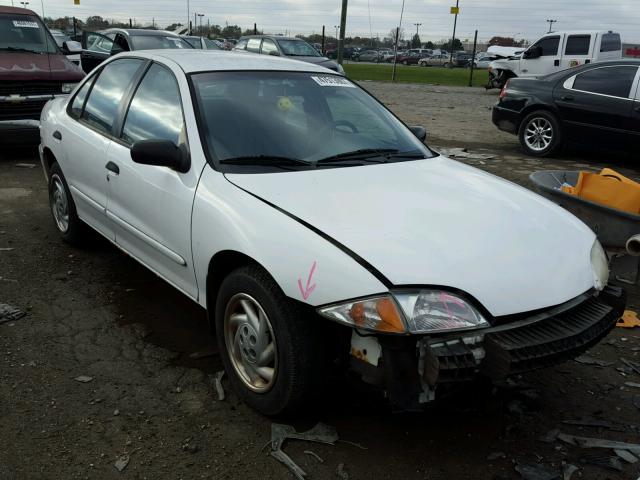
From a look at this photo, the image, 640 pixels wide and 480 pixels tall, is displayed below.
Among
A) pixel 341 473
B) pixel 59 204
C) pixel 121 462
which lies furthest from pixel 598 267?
pixel 59 204

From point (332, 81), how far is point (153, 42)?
35.1ft

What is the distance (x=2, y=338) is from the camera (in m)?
3.58

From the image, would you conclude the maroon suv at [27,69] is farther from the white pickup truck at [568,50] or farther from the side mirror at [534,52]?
the side mirror at [534,52]

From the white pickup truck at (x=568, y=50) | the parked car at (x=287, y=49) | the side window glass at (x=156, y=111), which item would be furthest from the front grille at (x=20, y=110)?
the white pickup truck at (x=568, y=50)

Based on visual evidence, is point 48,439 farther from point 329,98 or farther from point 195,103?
point 329,98

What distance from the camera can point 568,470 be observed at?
2604mm

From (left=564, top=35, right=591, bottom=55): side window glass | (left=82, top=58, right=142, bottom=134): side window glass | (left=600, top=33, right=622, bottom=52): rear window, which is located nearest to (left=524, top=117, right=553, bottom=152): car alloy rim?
(left=82, top=58, right=142, bottom=134): side window glass

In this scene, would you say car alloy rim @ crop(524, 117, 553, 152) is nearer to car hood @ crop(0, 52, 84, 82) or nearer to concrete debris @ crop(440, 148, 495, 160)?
concrete debris @ crop(440, 148, 495, 160)

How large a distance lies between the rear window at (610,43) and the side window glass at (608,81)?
10354 millimetres

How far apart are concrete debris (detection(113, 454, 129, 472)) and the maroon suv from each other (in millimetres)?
6621

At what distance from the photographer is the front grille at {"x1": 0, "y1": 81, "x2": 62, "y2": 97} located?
26.0 ft

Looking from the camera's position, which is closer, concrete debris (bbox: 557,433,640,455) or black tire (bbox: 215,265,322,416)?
black tire (bbox: 215,265,322,416)

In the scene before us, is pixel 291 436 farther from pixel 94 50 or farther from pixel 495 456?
pixel 94 50

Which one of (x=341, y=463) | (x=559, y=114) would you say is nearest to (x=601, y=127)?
(x=559, y=114)
